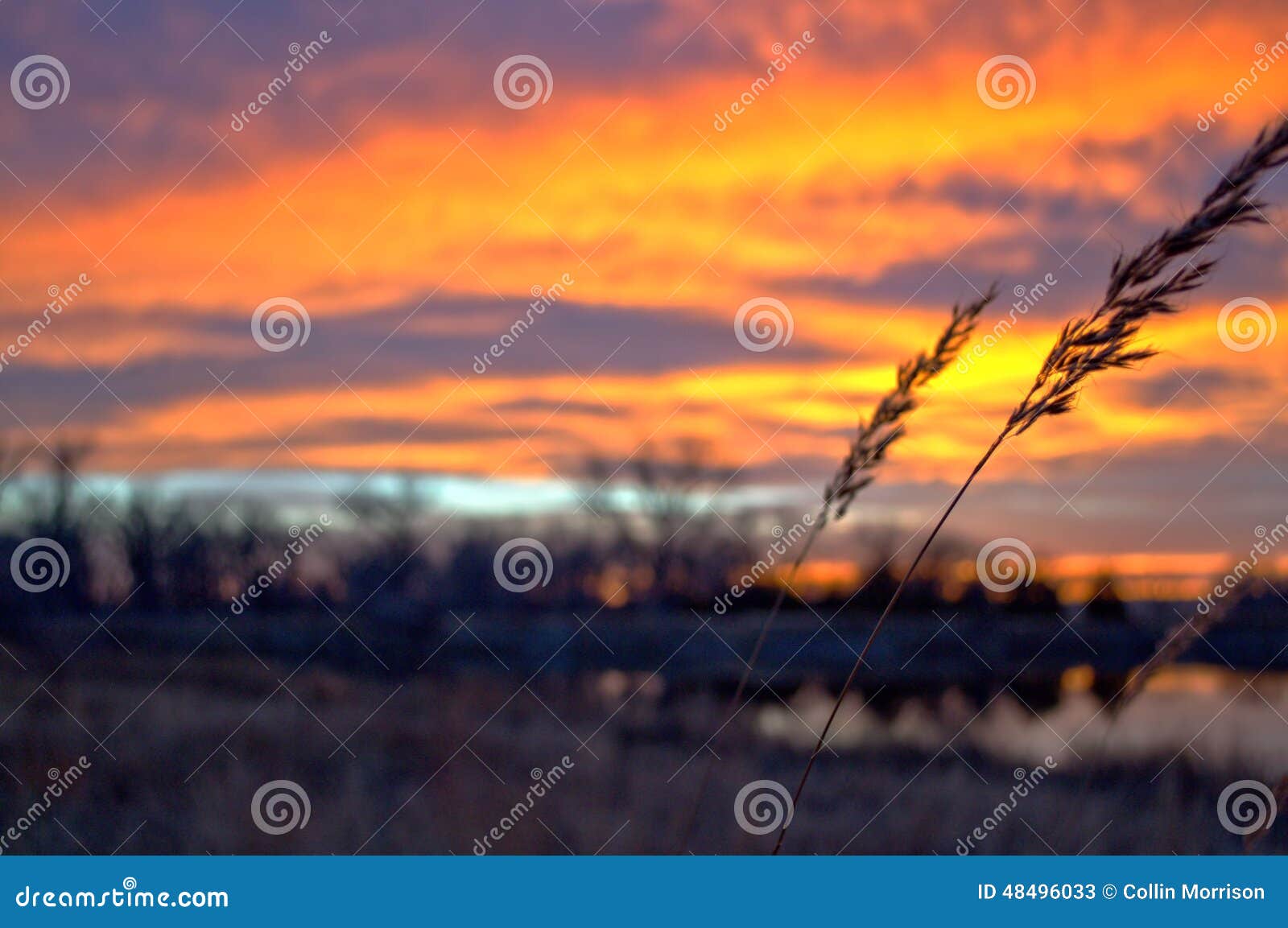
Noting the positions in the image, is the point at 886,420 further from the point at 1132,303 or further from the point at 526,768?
the point at 526,768

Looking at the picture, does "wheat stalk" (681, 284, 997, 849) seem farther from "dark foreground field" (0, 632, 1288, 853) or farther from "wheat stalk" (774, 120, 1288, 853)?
"dark foreground field" (0, 632, 1288, 853)

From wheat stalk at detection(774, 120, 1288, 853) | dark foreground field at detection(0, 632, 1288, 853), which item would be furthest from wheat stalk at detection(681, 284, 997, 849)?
dark foreground field at detection(0, 632, 1288, 853)

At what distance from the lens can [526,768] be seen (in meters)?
9.07

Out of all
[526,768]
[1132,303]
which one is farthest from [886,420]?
[526,768]

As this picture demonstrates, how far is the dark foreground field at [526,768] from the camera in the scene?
6598mm

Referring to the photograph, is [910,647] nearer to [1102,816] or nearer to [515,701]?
[515,701]

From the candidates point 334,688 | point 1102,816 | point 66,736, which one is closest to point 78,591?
point 334,688

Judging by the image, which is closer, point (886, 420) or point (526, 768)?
point (886, 420)

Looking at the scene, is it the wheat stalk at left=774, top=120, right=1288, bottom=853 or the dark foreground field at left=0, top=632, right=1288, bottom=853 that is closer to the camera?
the wheat stalk at left=774, top=120, right=1288, bottom=853

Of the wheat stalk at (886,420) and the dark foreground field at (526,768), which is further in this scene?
the dark foreground field at (526,768)

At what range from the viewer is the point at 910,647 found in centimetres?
2538

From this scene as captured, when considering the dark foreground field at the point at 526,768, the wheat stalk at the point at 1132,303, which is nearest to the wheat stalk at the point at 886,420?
the wheat stalk at the point at 1132,303

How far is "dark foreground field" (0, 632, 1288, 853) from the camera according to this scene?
6.60 metres

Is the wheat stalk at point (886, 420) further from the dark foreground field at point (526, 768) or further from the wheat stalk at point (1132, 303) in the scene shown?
the dark foreground field at point (526, 768)
